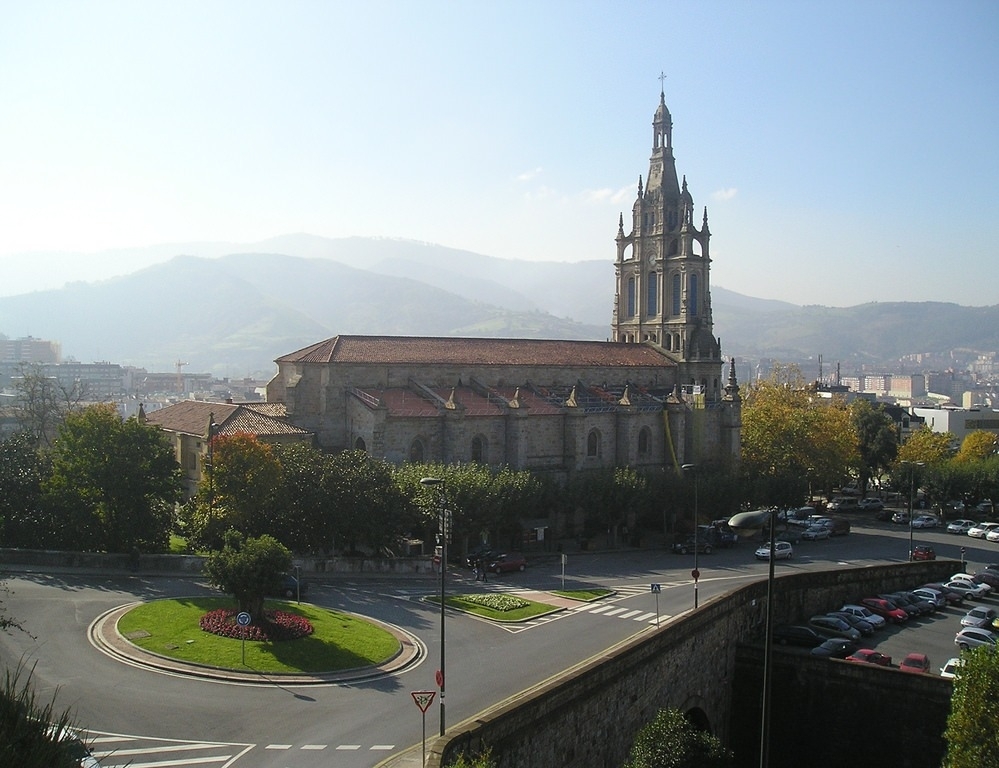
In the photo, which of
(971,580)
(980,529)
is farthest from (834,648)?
(980,529)

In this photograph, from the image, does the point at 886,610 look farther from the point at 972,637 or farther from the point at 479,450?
the point at 479,450

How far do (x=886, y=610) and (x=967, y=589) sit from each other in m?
8.34

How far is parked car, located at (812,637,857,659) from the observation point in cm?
3669

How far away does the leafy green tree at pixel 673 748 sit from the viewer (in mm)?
23219

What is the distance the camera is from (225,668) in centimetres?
2925

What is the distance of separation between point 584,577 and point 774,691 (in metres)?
16.7

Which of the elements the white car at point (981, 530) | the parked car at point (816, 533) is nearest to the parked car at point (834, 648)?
the parked car at point (816, 533)

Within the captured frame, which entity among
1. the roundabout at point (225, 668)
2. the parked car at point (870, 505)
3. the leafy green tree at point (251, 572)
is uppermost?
the leafy green tree at point (251, 572)

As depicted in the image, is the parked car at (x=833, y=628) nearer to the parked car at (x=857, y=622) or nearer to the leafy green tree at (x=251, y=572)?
the parked car at (x=857, y=622)

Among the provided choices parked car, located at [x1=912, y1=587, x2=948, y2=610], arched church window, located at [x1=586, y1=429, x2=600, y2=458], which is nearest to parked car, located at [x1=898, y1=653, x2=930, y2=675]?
parked car, located at [x1=912, y1=587, x2=948, y2=610]

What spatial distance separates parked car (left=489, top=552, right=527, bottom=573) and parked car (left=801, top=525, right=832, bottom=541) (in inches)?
1041

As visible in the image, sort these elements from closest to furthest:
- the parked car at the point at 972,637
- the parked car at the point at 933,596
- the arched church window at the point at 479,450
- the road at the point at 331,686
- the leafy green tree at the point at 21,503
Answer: the road at the point at 331,686, the parked car at the point at 972,637, the leafy green tree at the point at 21,503, the parked car at the point at 933,596, the arched church window at the point at 479,450

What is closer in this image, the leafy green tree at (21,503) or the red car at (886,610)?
the red car at (886,610)

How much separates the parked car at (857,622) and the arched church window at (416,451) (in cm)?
2851
